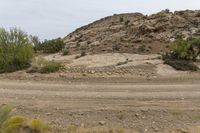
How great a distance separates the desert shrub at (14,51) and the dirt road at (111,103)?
444 cm

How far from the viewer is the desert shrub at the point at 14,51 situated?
70.7ft

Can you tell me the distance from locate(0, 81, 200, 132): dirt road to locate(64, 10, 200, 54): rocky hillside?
10127 millimetres

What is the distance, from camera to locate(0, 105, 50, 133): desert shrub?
11.5 metres

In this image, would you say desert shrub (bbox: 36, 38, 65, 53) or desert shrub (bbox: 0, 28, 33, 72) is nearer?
desert shrub (bbox: 0, 28, 33, 72)

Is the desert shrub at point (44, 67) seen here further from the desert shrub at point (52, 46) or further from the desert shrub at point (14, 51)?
the desert shrub at point (52, 46)

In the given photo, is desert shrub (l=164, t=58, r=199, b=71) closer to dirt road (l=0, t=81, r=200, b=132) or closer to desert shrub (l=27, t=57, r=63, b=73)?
dirt road (l=0, t=81, r=200, b=132)

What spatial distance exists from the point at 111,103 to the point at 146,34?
52.3ft

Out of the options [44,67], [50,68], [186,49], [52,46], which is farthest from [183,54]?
[52,46]

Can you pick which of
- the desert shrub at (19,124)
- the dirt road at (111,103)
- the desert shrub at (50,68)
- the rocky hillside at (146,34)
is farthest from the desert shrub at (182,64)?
the desert shrub at (19,124)

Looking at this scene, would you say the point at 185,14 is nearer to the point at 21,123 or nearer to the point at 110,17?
the point at 110,17

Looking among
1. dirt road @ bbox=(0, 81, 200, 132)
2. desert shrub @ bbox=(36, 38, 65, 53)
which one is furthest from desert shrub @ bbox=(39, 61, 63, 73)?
desert shrub @ bbox=(36, 38, 65, 53)

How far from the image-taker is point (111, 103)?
14055 millimetres

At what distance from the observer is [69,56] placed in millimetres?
28016

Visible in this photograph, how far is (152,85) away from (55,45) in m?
16.8
